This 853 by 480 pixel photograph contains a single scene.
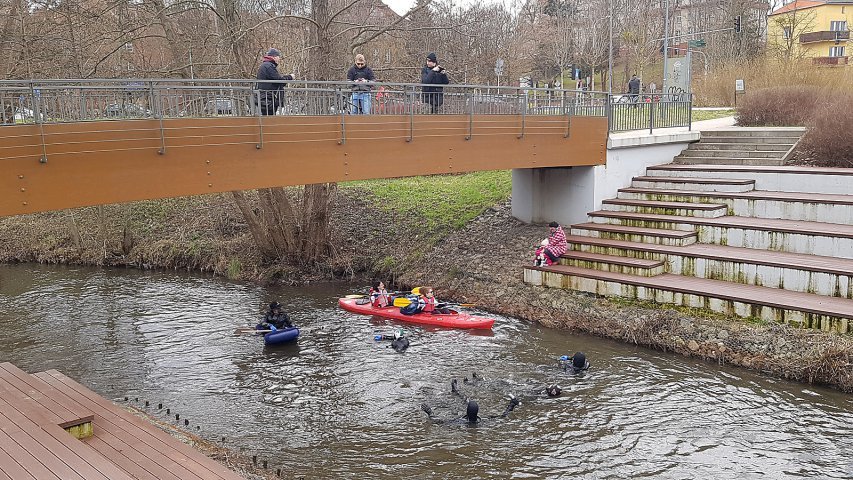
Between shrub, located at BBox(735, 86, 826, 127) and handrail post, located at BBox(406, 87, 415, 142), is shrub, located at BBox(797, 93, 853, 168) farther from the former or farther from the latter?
handrail post, located at BBox(406, 87, 415, 142)

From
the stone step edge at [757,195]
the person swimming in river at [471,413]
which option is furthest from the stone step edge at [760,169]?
the person swimming in river at [471,413]

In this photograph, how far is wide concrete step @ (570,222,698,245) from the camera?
17.8 m

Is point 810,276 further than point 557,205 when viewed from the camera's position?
No

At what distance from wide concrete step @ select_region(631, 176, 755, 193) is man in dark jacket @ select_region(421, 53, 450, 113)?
24.3ft

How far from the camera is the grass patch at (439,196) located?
23500 millimetres

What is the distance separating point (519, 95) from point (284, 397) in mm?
9772

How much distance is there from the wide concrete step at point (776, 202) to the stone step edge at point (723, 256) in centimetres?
166

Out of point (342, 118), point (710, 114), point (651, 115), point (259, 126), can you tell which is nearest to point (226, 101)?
point (259, 126)

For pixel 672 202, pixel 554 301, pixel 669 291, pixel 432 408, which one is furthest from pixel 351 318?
pixel 672 202

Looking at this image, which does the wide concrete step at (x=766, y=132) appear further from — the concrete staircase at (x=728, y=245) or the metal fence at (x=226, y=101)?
the metal fence at (x=226, y=101)

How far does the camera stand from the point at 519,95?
18.3 m


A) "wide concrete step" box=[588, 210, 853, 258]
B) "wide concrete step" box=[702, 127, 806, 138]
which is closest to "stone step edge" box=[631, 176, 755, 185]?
"wide concrete step" box=[588, 210, 853, 258]

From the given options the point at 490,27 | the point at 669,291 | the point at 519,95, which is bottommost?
the point at 669,291

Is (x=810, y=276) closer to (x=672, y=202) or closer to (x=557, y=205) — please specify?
(x=672, y=202)
